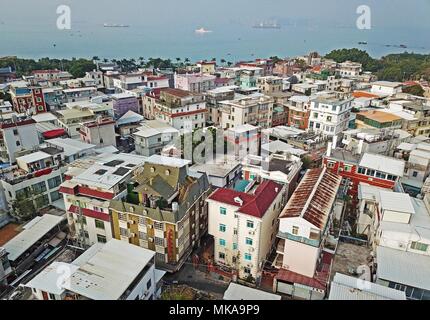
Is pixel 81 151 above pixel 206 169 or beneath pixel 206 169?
above

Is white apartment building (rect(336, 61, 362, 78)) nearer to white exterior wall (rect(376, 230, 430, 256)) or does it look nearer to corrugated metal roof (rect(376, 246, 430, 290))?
white exterior wall (rect(376, 230, 430, 256))

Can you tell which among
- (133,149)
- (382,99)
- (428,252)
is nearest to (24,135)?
(133,149)

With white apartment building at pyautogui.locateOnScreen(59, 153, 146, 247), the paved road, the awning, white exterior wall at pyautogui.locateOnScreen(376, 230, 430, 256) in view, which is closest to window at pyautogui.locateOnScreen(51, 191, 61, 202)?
white apartment building at pyautogui.locateOnScreen(59, 153, 146, 247)

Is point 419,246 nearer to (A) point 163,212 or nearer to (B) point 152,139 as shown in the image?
(A) point 163,212

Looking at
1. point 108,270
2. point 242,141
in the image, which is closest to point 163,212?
point 108,270

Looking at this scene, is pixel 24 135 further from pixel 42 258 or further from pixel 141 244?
pixel 141 244
